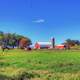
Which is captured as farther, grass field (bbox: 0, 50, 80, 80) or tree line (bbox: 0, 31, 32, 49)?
tree line (bbox: 0, 31, 32, 49)

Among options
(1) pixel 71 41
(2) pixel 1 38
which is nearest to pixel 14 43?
(2) pixel 1 38

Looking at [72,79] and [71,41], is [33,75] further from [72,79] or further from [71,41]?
[71,41]

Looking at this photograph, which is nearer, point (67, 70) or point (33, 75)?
point (33, 75)

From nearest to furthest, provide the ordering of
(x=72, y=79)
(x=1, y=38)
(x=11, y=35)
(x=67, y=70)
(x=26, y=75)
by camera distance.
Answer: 1. (x=72, y=79)
2. (x=26, y=75)
3. (x=67, y=70)
4. (x=1, y=38)
5. (x=11, y=35)

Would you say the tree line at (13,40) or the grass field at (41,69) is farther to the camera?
the tree line at (13,40)

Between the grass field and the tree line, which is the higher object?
the tree line

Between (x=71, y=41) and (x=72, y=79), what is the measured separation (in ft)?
428

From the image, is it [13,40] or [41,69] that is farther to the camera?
[13,40]

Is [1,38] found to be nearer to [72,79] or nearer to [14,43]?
[14,43]

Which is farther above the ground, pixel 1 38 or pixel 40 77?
pixel 1 38

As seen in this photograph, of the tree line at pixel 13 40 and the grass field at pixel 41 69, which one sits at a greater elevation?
the tree line at pixel 13 40

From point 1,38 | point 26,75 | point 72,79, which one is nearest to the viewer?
point 72,79

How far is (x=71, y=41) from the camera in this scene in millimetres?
146750

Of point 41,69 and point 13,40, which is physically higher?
point 13,40
